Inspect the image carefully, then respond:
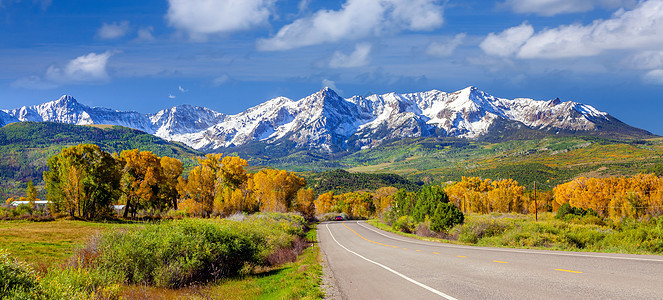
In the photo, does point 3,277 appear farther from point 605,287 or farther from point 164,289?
point 605,287

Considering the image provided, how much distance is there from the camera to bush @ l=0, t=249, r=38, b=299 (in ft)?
22.9

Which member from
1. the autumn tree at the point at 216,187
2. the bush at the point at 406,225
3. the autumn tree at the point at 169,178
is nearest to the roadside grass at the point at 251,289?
the bush at the point at 406,225

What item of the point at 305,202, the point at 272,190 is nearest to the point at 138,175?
the point at 272,190

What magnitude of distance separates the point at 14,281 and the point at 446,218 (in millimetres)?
34240

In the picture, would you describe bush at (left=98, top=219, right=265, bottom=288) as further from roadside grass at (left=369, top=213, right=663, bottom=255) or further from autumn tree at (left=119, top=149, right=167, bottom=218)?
autumn tree at (left=119, top=149, right=167, bottom=218)

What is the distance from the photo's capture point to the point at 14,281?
7.34m

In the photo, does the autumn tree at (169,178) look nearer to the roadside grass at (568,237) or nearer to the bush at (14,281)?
the roadside grass at (568,237)

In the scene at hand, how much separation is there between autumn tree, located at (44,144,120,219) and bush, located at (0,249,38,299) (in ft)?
142

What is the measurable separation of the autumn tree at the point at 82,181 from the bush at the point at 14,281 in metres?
43.2

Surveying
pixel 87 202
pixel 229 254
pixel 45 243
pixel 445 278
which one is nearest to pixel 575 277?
pixel 445 278

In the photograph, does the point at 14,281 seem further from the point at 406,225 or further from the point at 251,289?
the point at 406,225

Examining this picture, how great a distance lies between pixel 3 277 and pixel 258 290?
8636 millimetres

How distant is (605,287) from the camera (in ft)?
29.7

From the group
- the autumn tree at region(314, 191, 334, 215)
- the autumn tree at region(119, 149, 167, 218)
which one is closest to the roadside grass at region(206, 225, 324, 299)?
the autumn tree at region(119, 149, 167, 218)
